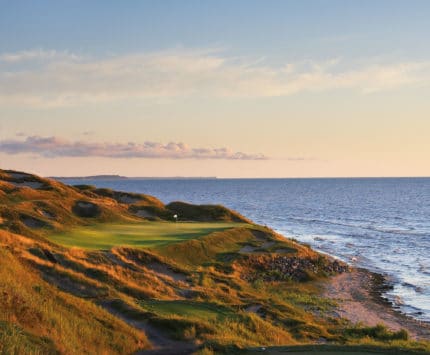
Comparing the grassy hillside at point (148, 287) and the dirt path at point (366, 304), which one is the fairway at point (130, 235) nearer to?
the grassy hillside at point (148, 287)

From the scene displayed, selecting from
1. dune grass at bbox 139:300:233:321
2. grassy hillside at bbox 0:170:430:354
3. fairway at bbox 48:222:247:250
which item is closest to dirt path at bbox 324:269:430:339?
grassy hillside at bbox 0:170:430:354

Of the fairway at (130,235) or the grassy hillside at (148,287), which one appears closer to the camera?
the grassy hillside at (148,287)

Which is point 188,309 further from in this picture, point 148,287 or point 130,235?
point 130,235

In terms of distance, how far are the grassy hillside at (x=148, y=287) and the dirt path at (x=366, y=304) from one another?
54.7 inches

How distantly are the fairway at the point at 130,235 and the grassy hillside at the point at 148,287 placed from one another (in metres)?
0.13

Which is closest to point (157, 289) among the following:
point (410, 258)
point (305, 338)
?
point (305, 338)

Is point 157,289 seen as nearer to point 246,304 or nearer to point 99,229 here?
point 246,304

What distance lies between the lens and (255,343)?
19.6 meters

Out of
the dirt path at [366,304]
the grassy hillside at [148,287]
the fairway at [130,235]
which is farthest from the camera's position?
the fairway at [130,235]

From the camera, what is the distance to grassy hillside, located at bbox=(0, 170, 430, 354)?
16.2 meters

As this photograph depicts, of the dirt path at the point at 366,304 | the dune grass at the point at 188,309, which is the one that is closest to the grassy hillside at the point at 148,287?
the dune grass at the point at 188,309

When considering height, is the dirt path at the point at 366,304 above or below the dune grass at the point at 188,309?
below

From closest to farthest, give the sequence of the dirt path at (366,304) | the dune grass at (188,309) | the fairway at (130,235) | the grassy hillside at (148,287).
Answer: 1. the grassy hillside at (148,287)
2. the dune grass at (188,309)
3. the dirt path at (366,304)
4. the fairway at (130,235)

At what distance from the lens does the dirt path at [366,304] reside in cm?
3241
